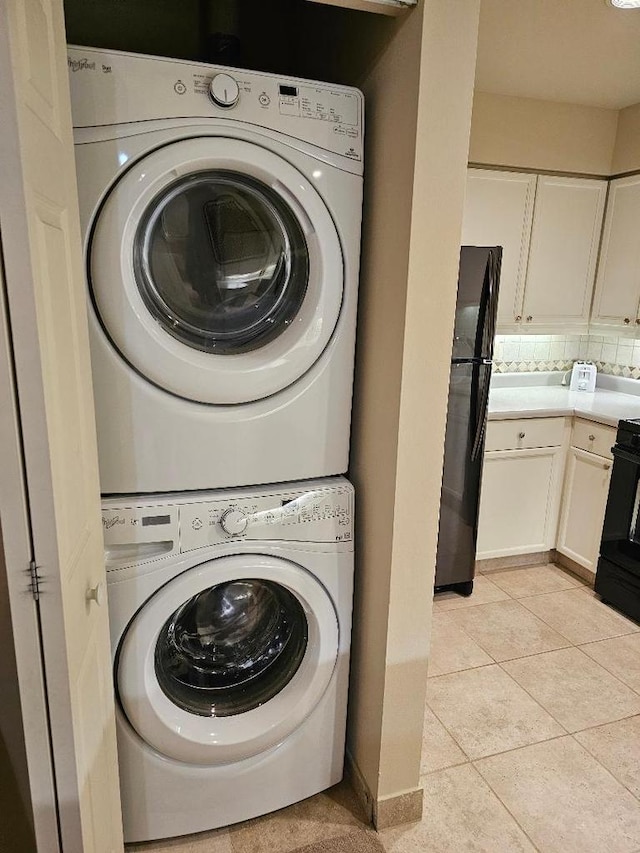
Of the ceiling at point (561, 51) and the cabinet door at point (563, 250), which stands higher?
the ceiling at point (561, 51)

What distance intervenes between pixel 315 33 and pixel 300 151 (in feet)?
2.49

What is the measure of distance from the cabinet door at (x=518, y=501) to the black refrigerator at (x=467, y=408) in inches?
7.7

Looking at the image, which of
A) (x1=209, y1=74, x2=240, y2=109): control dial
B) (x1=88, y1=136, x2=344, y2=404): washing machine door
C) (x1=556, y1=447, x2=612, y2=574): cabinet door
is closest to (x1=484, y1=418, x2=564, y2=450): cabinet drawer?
(x1=556, y1=447, x2=612, y2=574): cabinet door

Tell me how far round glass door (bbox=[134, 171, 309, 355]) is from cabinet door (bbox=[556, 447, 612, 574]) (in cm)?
204

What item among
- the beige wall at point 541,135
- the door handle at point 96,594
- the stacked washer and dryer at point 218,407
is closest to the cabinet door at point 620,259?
the beige wall at point 541,135

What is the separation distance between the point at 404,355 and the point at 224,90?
0.69 meters

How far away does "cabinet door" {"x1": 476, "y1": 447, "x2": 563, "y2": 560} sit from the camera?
2.90 m

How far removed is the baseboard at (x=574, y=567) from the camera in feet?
9.88

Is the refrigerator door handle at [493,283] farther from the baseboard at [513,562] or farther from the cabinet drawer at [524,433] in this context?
the baseboard at [513,562]

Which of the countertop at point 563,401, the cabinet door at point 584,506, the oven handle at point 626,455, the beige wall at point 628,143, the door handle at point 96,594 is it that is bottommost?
the cabinet door at point 584,506

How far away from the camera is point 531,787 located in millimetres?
Result: 1783

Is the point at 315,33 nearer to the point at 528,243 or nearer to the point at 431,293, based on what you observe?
the point at 431,293

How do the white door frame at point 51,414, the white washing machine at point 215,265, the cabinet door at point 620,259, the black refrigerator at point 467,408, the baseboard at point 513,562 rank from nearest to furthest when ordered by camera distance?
the white door frame at point 51,414, the white washing machine at point 215,265, the black refrigerator at point 467,408, the cabinet door at point 620,259, the baseboard at point 513,562

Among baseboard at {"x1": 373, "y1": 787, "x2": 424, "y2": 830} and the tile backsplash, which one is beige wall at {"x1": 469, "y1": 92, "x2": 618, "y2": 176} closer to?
the tile backsplash
